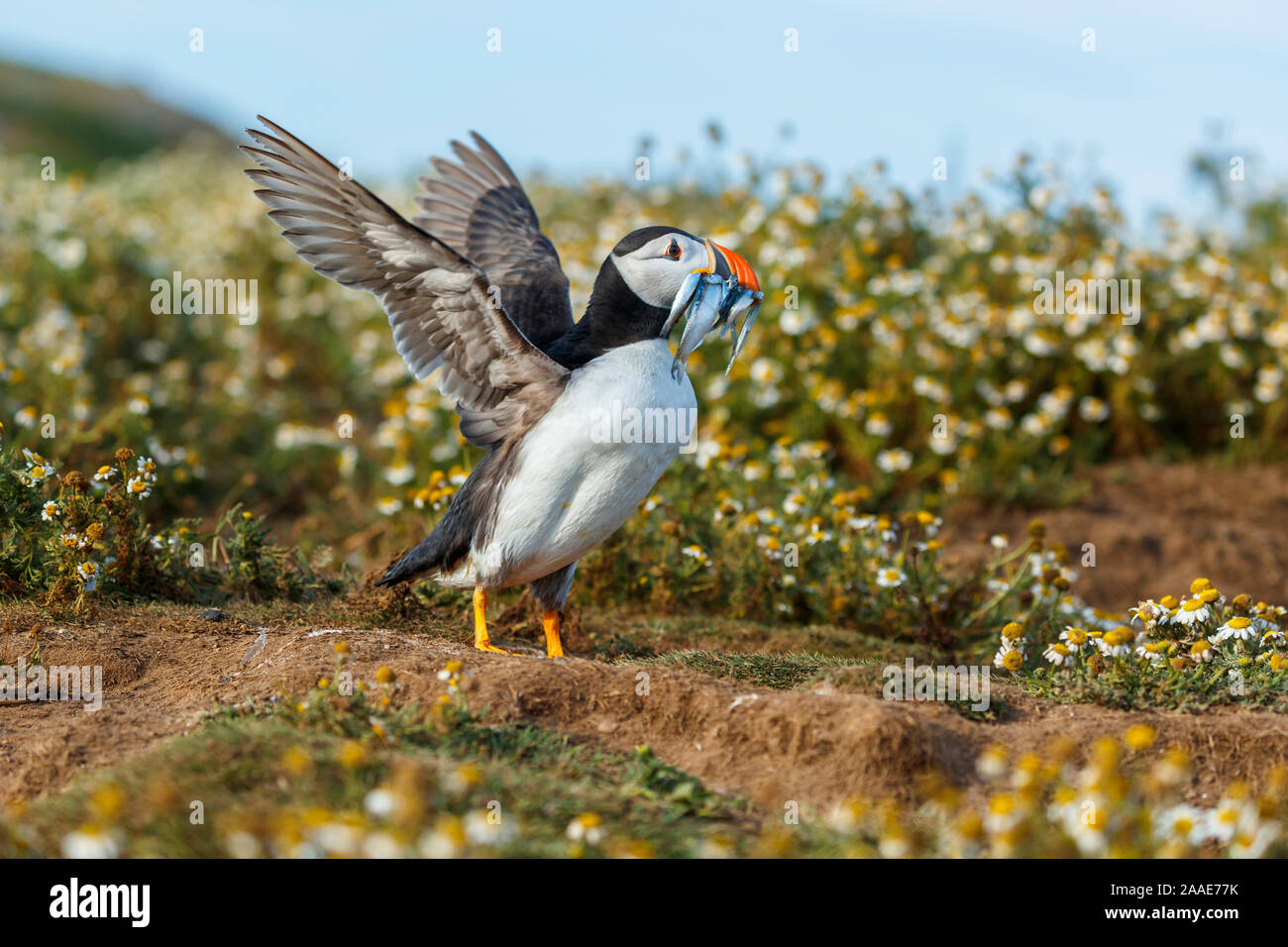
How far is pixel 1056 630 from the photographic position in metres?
5.39

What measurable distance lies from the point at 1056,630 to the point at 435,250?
324cm

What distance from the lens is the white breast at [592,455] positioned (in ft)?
13.9

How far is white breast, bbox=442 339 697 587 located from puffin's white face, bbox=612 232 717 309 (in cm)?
19

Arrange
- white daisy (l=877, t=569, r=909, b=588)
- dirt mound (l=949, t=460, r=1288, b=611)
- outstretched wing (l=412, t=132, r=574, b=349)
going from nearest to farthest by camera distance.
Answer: outstretched wing (l=412, t=132, r=574, b=349)
white daisy (l=877, t=569, r=909, b=588)
dirt mound (l=949, t=460, r=1288, b=611)

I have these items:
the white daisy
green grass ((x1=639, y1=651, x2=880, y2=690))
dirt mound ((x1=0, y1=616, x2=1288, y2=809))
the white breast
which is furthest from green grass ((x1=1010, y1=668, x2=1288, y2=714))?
the white breast

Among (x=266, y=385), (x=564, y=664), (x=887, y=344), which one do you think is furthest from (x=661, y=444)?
(x=266, y=385)

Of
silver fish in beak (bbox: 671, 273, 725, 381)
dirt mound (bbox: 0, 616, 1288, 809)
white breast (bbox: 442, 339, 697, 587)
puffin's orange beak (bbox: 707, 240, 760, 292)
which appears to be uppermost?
puffin's orange beak (bbox: 707, 240, 760, 292)

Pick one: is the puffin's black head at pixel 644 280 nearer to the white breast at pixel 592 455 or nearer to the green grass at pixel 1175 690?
the white breast at pixel 592 455

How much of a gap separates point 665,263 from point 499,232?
1759mm

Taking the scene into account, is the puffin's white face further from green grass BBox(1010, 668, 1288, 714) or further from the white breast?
green grass BBox(1010, 668, 1288, 714)

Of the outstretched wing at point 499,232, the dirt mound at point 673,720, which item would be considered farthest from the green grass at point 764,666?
the outstretched wing at point 499,232

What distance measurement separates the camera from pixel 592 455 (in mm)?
4277

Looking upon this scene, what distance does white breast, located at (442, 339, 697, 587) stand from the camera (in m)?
4.25

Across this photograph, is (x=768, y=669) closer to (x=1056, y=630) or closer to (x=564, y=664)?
(x=564, y=664)
